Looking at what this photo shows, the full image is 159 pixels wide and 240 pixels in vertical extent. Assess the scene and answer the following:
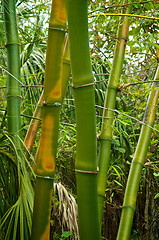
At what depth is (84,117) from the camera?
0.62m

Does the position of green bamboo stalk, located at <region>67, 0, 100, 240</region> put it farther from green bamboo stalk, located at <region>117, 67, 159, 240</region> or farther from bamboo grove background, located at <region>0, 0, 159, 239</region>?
green bamboo stalk, located at <region>117, 67, 159, 240</region>

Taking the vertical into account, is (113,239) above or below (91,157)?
below

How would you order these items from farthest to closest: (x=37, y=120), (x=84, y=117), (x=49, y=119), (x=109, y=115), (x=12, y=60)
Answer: (x=109, y=115)
(x=37, y=120)
(x=12, y=60)
(x=49, y=119)
(x=84, y=117)

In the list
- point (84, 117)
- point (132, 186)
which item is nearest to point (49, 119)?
point (84, 117)

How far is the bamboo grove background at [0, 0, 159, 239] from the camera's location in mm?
760

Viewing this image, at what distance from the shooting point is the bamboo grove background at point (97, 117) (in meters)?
0.76

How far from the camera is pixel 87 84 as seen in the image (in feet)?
2.09

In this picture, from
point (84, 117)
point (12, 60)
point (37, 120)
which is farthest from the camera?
point (37, 120)

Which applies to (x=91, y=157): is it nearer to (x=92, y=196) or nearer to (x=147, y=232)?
(x=92, y=196)

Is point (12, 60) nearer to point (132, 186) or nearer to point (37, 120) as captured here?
point (37, 120)

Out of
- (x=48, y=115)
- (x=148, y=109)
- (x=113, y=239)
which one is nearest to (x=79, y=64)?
(x=48, y=115)

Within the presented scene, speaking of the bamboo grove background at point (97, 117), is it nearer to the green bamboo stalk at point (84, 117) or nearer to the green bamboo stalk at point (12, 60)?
the green bamboo stalk at point (12, 60)

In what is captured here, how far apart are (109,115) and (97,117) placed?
70 centimetres

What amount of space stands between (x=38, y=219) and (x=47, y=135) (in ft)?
0.65
